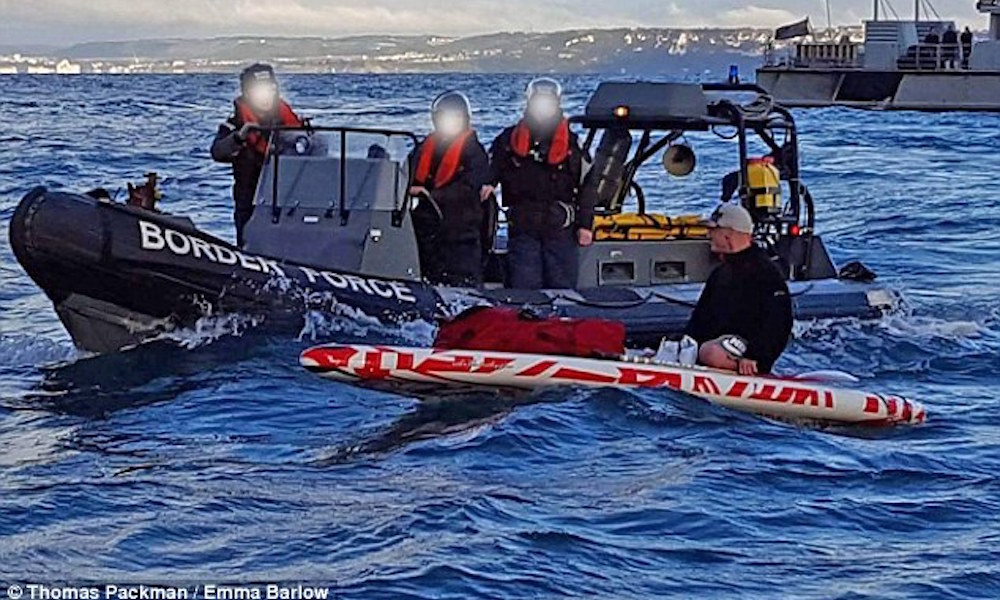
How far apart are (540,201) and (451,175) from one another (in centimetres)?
59

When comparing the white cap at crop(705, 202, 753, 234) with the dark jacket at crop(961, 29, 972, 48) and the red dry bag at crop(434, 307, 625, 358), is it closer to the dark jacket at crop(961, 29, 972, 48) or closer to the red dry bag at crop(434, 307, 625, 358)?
the red dry bag at crop(434, 307, 625, 358)

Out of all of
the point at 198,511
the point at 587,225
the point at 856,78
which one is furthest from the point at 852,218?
the point at 856,78

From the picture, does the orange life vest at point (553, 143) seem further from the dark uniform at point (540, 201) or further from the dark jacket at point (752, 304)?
the dark jacket at point (752, 304)

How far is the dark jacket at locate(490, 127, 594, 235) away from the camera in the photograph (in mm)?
11180

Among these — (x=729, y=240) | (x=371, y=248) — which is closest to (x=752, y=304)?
(x=729, y=240)

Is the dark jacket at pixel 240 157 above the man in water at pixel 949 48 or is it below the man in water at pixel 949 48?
above

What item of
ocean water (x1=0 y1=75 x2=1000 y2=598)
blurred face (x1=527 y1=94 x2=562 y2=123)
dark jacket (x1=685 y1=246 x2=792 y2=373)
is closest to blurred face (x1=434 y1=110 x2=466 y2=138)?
blurred face (x1=527 y1=94 x2=562 y2=123)

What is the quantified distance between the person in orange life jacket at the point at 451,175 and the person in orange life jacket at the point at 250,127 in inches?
39.3

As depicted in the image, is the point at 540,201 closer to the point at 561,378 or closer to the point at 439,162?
the point at 439,162

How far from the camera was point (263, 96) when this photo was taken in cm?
1145

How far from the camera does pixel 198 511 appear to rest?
7066mm

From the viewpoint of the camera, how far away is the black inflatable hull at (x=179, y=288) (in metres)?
9.70

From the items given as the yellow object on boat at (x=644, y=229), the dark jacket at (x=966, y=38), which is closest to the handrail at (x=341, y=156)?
the yellow object on boat at (x=644, y=229)

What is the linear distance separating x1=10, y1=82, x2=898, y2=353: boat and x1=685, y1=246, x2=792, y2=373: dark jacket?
1857 mm
